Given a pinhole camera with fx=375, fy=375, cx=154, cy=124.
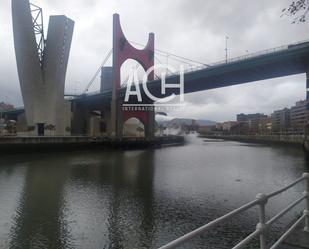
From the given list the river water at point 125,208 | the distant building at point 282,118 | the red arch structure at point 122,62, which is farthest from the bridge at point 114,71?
the distant building at point 282,118

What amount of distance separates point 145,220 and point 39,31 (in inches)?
1742

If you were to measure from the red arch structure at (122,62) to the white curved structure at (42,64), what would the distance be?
6.76 m

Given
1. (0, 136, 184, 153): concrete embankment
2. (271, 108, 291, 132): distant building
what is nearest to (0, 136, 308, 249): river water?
(0, 136, 184, 153): concrete embankment

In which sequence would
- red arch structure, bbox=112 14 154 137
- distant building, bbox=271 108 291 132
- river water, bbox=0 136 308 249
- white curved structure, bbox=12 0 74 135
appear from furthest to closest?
distant building, bbox=271 108 291 132
red arch structure, bbox=112 14 154 137
white curved structure, bbox=12 0 74 135
river water, bbox=0 136 308 249

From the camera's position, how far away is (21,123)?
244 feet

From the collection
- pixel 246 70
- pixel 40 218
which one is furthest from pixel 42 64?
pixel 40 218

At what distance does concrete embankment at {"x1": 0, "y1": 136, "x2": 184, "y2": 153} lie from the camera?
33.6m

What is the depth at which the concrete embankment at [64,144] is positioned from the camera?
33.6 meters

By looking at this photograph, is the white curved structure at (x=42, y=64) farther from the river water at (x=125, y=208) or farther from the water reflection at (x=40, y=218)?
the water reflection at (x=40, y=218)

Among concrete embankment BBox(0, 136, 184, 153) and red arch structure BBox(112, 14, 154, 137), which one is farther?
red arch structure BBox(112, 14, 154, 137)

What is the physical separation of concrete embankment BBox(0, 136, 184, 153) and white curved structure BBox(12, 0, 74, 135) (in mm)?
9467

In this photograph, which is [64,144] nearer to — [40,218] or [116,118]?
[116,118]

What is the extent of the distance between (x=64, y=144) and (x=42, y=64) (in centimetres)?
1402

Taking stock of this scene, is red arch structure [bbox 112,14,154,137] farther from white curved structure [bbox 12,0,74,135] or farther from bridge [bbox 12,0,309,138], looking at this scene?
white curved structure [bbox 12,0,74,135]
